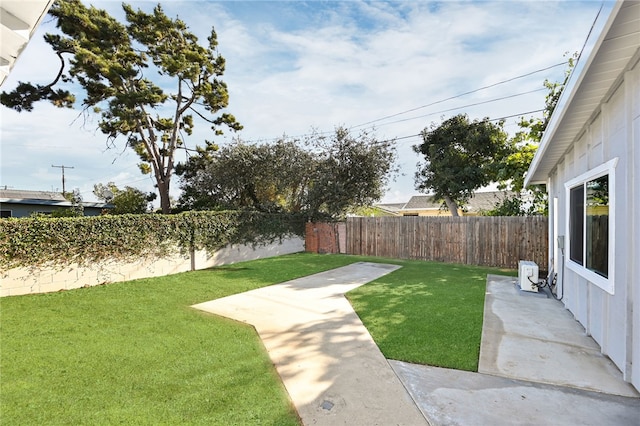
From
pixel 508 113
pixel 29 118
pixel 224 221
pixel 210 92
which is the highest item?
pixel 210 92

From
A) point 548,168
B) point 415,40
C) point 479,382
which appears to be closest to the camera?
point 479,382

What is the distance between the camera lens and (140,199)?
46.0 feet

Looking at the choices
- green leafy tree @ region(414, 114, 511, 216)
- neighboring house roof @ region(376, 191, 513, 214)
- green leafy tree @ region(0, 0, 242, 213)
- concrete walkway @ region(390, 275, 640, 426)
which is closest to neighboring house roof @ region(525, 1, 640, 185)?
concrete walkway @ region(390, 275, 640, 426)

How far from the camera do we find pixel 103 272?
22.6 ft

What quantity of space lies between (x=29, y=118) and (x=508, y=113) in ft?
56.9

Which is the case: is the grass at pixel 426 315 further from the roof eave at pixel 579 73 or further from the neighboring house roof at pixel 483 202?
the neighboring house roof at pixel 483 202

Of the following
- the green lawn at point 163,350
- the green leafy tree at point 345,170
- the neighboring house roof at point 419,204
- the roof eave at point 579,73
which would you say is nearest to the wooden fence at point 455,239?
the green leafy tree at point 345,170

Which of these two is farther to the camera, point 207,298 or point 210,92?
point 210,92

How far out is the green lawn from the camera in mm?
2322

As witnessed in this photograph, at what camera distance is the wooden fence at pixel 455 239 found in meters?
9.12

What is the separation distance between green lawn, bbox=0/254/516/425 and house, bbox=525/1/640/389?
4.34 ft

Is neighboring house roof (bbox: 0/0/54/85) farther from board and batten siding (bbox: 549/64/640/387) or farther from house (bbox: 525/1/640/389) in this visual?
board and batten siding (bbox: 549/64/640/387)

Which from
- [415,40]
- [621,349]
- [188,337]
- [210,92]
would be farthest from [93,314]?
[210,92]

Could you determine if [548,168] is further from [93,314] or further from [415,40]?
[93,314]
